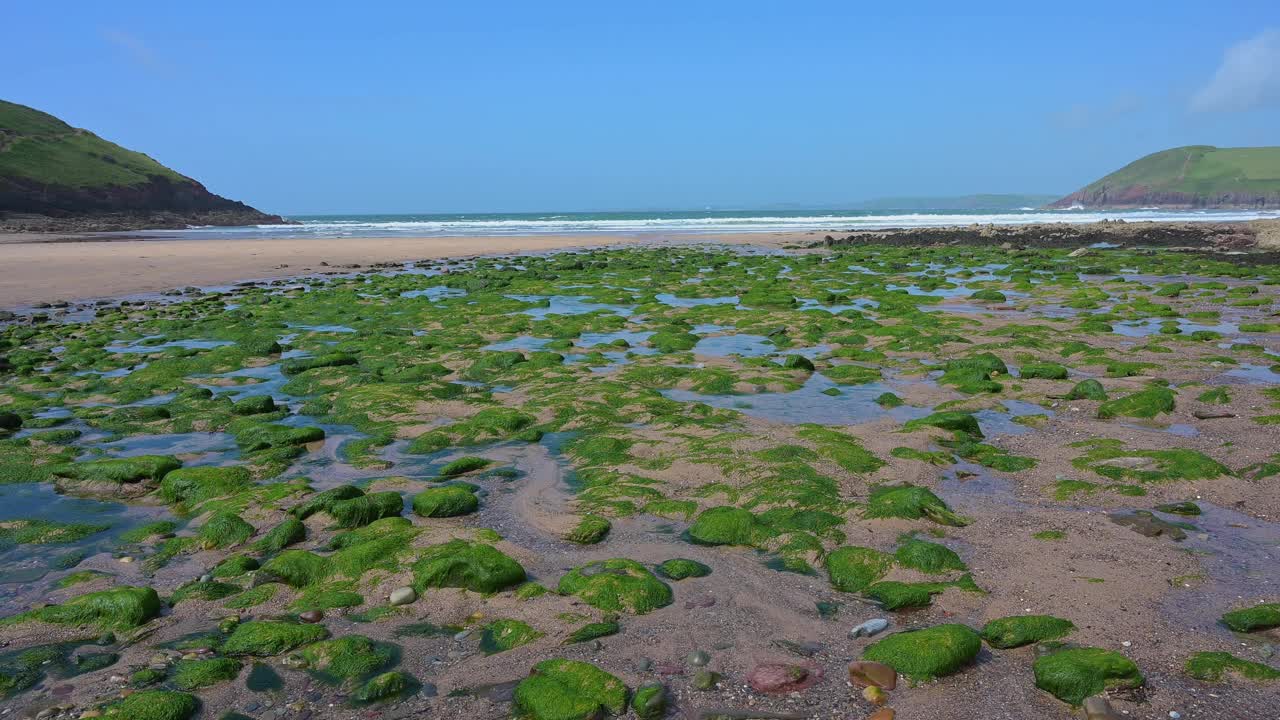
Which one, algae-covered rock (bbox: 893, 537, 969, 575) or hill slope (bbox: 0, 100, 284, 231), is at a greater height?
hill slope (bbox: 0, 100, 284, 231)

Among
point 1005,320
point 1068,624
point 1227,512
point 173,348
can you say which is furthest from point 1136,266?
point 173,348

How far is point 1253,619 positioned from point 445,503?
5.36 metres

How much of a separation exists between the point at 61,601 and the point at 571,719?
3535 millimetres

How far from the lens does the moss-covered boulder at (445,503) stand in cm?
625

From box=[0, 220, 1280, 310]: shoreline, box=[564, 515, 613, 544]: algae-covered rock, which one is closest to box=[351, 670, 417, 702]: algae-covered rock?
box=[564, 515, 613, 544]: algae-covered rock

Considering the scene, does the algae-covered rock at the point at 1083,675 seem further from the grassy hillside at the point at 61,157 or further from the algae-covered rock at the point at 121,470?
the grassy hillside at the point at 61,157

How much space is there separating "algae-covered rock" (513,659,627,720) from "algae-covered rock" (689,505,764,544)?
1927 millimetres

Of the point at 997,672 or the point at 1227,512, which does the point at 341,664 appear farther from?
the point at 1227,512

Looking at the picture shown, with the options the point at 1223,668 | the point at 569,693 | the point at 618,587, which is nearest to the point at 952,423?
the point at 1223,668

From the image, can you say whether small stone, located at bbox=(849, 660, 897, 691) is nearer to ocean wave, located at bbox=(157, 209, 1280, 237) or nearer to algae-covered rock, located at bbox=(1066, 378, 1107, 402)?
algae-covered rock, located at bbox=(1066, 378, 1107, 402)

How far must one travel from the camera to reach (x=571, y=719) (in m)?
3.67

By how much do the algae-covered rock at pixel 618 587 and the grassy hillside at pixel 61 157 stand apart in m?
89.4

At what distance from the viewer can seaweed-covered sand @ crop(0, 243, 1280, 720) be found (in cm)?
396

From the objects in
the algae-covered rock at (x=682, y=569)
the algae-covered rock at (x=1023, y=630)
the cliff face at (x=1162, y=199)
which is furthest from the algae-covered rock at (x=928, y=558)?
the cliff face at (x=1162, y=199)
